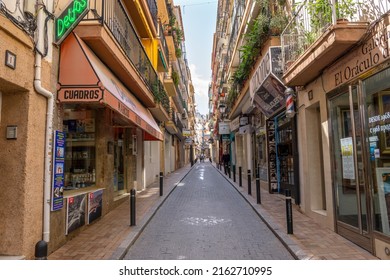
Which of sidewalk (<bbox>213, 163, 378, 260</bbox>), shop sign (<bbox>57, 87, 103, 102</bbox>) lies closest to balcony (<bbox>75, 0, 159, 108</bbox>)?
shop sign (<bbox>57, 87, 103, 102</bbox>)

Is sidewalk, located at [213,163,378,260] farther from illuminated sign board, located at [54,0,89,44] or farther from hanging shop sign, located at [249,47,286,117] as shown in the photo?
illuminated sign board, located at [54,0,89,44]

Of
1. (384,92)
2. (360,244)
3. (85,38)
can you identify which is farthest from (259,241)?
(85,38)

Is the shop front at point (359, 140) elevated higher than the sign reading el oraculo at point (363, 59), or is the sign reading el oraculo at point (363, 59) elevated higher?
the sign reading el oraculo at point (363, 59)

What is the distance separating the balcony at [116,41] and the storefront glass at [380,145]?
18.8ft

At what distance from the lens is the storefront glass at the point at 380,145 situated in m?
4.92

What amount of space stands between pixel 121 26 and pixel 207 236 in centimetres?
700

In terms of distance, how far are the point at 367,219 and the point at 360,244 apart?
556mm

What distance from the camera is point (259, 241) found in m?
6.19

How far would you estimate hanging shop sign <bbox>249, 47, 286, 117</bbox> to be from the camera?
9766 mm

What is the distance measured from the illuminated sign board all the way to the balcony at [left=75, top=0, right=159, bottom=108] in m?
0.48

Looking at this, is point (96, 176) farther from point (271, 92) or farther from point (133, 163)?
point (271, 92)

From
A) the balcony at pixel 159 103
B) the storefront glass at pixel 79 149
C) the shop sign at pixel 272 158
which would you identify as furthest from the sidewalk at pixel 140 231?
the balcony at pixel 159 103

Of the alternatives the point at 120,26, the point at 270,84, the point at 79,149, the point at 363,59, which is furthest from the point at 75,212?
the point at 270,84

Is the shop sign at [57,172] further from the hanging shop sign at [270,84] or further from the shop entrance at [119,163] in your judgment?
the hanging shop sign at [270,84]
